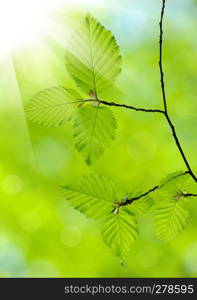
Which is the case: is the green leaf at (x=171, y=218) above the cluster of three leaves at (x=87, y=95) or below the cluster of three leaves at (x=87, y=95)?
below

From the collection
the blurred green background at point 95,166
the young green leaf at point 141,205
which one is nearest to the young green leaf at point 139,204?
the young green leaf at point 141,205

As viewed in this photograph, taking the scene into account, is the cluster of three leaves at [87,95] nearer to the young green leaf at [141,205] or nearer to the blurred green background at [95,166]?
the young green leaf at [141,205]

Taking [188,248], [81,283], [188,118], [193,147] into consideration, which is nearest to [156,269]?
[188,248]

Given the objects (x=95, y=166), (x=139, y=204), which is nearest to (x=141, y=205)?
(x=139, y=204)

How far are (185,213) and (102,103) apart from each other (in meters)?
0.12

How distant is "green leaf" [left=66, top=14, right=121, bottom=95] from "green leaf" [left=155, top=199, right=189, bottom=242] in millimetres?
122

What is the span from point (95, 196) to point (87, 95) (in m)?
0.08

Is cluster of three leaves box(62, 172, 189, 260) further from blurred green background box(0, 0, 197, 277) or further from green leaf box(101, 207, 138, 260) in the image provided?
blurred green background box(0, 0, 197, 277)

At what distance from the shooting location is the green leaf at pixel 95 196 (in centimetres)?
26

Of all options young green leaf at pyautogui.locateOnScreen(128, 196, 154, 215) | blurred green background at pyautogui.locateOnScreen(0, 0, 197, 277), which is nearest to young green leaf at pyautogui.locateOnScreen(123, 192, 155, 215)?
young green leaf at pyautogui.locateOnScreen(128, 196, 154, 215)

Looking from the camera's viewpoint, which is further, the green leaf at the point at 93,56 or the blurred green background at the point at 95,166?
the blurred green background at the point at 95,166

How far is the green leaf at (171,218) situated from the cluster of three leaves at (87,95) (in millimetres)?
87

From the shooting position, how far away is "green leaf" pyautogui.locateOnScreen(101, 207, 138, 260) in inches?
10.3

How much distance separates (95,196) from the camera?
0.27 metres
